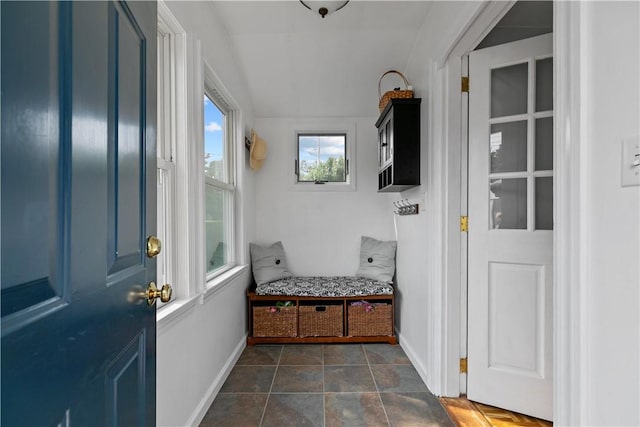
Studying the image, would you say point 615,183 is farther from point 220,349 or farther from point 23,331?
point 220,349

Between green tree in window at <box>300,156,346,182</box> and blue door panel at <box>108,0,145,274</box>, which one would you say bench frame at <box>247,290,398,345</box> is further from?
blue door panel at <box>108,0,145,274</box>

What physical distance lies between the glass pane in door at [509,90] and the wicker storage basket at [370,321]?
1829mm

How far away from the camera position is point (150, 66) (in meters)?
0.91

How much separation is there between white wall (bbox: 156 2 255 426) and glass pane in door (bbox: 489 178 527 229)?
1782mm

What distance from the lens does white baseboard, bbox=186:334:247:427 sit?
1.64 meters

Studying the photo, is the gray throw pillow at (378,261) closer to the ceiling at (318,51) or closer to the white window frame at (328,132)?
the white window frame at (328,132)

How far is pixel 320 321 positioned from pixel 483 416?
1.42 m

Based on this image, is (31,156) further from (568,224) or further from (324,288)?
(324,288)

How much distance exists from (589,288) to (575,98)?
1.75 ft

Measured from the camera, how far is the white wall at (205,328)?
138 centimetres

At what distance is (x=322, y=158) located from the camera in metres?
3.46

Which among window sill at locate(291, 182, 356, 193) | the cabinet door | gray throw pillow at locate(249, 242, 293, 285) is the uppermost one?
the cabinet door

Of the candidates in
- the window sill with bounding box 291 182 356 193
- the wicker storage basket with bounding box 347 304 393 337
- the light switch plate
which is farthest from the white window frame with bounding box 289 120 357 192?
the light switch plate

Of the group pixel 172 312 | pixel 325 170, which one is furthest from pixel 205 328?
pixel 325 170
